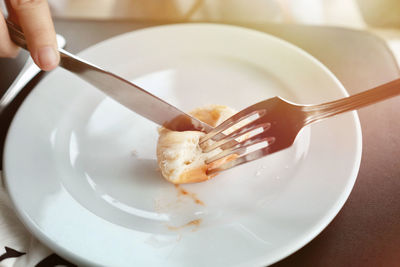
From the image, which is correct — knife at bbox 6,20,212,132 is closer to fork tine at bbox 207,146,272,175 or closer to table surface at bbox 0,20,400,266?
fork tine at bbox 207,146,272,175

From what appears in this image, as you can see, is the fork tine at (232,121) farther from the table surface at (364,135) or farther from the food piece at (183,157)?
the table surface at (364,135)

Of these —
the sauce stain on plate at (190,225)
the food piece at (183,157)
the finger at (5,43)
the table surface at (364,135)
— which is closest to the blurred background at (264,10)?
the table surface at (364,135)

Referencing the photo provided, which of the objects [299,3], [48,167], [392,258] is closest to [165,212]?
[48,167]

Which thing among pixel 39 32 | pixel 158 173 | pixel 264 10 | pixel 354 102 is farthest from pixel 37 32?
pixel 264 10

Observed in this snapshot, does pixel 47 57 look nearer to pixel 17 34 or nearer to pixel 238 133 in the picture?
pixel 17 34

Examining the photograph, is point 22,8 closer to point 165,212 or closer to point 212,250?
point 165,212
